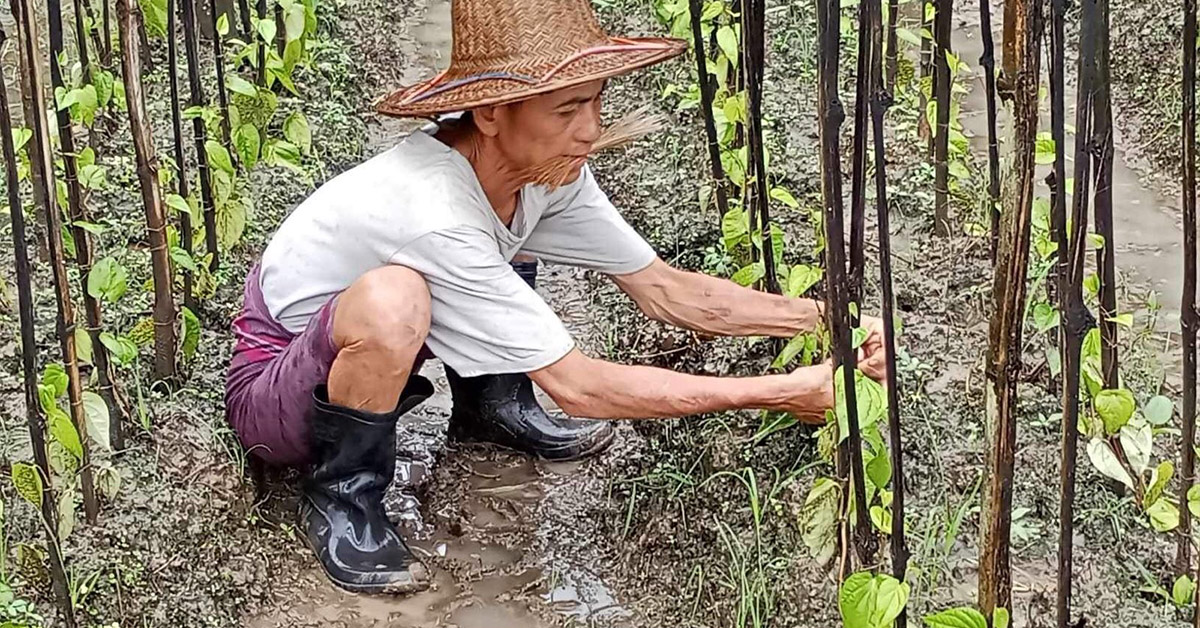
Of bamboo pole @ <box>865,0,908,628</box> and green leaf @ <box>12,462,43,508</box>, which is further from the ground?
bamboo pole @ <box>865,0,908,628</box>

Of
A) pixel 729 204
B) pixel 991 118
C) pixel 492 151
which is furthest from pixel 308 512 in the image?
pixel 991 118

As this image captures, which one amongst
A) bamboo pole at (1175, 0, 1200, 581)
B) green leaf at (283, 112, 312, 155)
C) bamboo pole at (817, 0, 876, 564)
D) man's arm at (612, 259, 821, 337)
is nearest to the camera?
bamboo pole at (817, 0, 876, 564)

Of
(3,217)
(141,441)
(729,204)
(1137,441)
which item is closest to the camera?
(1137,441)

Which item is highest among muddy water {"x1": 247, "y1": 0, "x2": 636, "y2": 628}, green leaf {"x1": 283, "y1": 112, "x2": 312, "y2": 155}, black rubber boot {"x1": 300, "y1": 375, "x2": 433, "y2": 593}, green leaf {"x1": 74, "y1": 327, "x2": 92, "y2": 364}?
green leaf {"x1": 283, "y1": 112, "x2": 312, "y2": 155}

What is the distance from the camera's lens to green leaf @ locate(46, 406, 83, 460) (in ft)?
6.78

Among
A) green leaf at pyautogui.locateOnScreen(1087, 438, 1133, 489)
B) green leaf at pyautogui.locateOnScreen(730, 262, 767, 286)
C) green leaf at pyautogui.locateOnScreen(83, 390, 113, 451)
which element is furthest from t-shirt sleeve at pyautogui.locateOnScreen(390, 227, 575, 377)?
green leaf at pyautogui.locateOnScreen(1087, 438, 1133, 489)

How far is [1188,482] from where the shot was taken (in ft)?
6.33

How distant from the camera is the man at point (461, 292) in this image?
2.31m

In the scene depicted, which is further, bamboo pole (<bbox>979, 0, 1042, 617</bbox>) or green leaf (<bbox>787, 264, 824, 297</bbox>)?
green leaf (<bbox>787, 264, 824, 297</bbox>)

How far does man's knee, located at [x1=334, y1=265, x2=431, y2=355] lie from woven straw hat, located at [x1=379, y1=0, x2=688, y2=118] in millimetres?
286

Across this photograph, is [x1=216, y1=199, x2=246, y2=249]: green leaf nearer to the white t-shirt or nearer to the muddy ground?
the muddy ground

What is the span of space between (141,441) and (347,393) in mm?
421

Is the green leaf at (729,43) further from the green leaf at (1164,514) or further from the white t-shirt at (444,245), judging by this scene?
the green leaf at (1164,514)

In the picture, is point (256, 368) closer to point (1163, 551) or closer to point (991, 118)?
point (991, 118)
